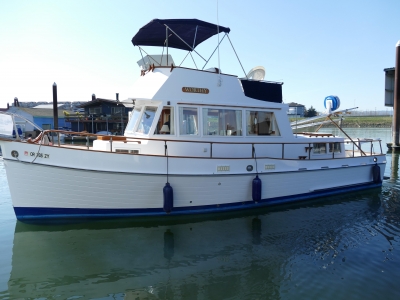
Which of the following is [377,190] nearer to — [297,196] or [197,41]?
[297,196]

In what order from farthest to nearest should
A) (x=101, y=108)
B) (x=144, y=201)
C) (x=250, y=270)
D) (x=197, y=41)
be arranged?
(x=101, y=108), (x=197, y=41), (x=144, y=201), (x=250, y=270)

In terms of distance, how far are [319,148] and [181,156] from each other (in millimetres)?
5186

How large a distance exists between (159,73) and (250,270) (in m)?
5.49

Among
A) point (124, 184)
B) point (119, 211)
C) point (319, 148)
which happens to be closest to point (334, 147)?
point (319, 148)

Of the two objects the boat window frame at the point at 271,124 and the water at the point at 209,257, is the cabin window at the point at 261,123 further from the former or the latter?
the water at the point at 209,257

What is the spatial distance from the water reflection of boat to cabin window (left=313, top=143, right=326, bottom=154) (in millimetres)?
2424

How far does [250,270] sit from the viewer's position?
5.55 metres

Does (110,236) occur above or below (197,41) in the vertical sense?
below

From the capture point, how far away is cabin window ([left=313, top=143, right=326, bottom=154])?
1012 cm

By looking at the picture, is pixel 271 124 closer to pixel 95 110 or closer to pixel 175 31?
pixel 175 31

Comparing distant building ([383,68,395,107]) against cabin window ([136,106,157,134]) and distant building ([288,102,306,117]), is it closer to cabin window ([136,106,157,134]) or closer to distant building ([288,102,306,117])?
distant building ([288,102,306,117])

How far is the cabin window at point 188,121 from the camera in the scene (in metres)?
8.21

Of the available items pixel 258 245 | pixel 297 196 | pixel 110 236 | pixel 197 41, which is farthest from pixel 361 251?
pixel 197 41

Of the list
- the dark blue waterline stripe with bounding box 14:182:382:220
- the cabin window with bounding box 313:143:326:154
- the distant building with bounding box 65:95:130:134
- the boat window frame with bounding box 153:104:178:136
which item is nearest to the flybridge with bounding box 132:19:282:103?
the boat window frame with bounding box 153:104:178:136
